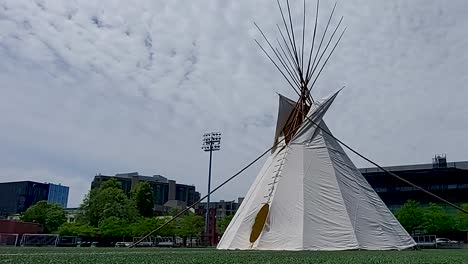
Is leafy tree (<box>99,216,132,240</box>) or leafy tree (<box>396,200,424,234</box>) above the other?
leafy tree (<box>396,200,424,234</box>)

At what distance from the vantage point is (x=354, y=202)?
1317 centimetres

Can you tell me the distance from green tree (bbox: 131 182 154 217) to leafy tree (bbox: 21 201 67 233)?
29.1 feet

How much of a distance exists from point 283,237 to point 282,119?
204 inches

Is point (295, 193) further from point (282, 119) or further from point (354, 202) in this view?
point (282, 119)

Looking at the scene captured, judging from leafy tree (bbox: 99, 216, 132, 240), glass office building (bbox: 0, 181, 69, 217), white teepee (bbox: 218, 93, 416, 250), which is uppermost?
glass office building (bbox: 0, 181, 69, 217)

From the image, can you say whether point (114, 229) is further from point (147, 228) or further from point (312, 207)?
point (312, 207)

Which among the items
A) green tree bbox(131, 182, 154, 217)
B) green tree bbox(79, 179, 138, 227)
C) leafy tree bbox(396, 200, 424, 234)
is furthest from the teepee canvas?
green tree bbox(131, 182, 154, 217)

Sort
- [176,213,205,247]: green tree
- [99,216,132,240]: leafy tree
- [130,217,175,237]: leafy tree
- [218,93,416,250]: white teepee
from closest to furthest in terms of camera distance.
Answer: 1. [218,93,416,250]: white teepee
2. [130,217,175,237]: leafy tree
3. [99,216,132,240]: leafy tree
4. [176,213,205,247]: green tree

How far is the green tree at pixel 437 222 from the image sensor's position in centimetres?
3688

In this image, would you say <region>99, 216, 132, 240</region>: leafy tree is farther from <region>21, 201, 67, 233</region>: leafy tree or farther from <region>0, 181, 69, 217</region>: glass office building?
<region>0, 181, 69, 217</region>: glass office building

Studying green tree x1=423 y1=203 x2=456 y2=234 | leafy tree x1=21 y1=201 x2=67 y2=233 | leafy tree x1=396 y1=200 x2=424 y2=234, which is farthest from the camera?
leafy tree x1=21 y1=201 x2=67 y2=233

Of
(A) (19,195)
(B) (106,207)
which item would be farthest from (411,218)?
(A) (19,195)

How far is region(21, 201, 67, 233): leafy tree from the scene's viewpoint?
51719mm

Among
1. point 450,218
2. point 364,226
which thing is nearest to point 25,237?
point 364,226
